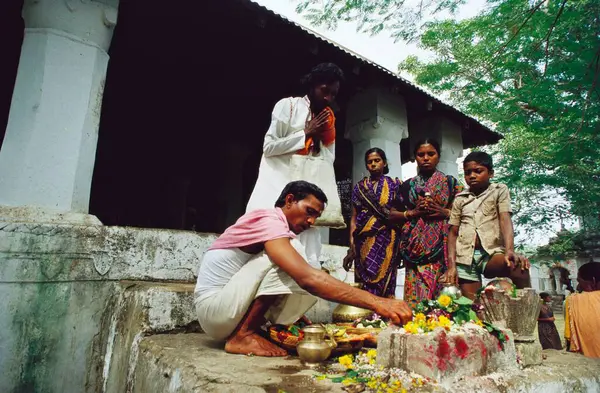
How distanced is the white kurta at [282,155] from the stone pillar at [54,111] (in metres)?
1.59

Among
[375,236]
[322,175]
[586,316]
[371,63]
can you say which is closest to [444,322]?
[322,175]

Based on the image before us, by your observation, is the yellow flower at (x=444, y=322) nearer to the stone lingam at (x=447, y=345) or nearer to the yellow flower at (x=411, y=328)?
the stone lingam at (x=447, y=345)

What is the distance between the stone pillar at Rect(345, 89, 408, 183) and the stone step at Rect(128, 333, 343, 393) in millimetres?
4082

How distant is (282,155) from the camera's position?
298 centimetres

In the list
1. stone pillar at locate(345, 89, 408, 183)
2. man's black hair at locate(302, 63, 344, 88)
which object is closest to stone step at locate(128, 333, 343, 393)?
man's black hair at locate(302, 63, 344, 88)

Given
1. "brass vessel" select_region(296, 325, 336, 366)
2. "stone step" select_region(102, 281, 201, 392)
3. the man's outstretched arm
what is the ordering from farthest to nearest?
"stone step" select_region(102, 281, 201, 392)
"brass vessel" select_region(296, 325, 336, 366)
the man's outstretched arm

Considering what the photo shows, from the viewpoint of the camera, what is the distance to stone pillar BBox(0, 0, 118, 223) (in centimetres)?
309

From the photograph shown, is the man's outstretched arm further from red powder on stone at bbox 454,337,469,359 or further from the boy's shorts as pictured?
the boy's shorts

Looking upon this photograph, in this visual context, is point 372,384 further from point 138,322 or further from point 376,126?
point 376,126

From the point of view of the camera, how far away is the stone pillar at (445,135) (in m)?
6.88

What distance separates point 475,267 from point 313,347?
158cm

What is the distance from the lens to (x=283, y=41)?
4977 millimetres

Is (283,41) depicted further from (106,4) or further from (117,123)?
(117,123)

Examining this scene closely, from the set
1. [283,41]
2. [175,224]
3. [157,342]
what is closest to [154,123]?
[175,224]
